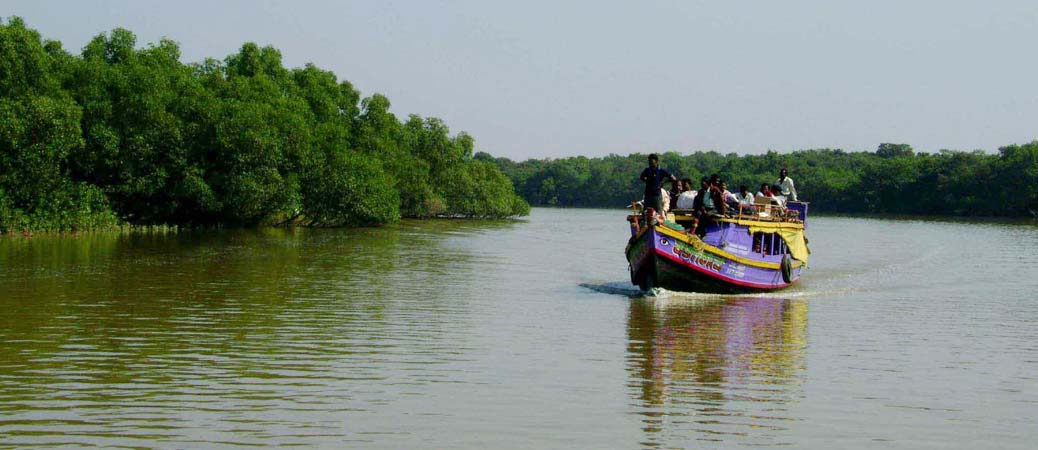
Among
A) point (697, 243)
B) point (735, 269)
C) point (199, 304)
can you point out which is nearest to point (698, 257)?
point (697, 243)

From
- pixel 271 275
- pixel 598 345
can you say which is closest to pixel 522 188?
pixel 271 275

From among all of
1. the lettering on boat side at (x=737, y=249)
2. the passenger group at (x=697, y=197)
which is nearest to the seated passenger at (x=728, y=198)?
the passenger group at (x=697, y=197)

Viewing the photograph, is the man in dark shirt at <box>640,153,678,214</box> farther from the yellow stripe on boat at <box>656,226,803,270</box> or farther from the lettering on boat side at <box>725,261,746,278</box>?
the lettering on boat side at <box>725,261,746,278</box>

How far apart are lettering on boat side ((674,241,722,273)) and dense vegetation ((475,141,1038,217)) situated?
5443cm

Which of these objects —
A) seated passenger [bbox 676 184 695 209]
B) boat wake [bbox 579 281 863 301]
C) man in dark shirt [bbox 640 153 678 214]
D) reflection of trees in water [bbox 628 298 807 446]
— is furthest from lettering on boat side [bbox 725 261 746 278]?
man in dark shirt [bbox 640 153 678 214]

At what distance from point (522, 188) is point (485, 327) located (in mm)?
162723

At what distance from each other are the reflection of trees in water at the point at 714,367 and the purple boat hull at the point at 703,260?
4.69ft

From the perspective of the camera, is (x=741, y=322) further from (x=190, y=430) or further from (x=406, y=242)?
(x=406, y=242)

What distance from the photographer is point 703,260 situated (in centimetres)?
2441

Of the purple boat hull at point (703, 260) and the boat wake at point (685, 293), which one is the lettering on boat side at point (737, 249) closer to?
the purple boat hull at point (703, 260)

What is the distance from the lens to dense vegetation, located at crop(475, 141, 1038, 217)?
366ft

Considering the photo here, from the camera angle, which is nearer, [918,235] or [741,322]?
[741,322]

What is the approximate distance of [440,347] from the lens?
15.8 meters

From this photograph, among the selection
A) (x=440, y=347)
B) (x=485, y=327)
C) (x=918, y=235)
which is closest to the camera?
(x=440, y=347)
